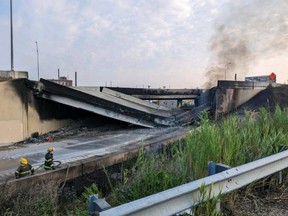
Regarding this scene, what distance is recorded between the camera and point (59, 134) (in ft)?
53.8

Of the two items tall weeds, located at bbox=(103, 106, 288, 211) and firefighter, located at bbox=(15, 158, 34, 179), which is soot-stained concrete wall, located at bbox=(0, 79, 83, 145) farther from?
tall weeds, located at bbox=(103, 106, 288, 211)

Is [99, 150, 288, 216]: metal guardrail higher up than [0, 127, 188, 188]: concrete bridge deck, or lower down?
higher up

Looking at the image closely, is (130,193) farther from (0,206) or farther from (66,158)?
(66,158)

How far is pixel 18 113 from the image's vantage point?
15.1 metres

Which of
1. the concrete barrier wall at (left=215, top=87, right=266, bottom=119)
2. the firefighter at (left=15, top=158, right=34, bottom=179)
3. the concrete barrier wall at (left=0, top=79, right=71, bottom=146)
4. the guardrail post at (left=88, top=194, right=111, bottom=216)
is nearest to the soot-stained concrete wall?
the concrete barrier wall at (left=0, top=79, right=71, bottom=146)

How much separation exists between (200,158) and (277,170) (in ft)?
3.63

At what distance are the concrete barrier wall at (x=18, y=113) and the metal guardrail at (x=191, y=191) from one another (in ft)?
42.7

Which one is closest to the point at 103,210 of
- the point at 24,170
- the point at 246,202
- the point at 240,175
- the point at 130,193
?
the point at 130,193

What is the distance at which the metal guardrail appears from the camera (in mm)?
2350

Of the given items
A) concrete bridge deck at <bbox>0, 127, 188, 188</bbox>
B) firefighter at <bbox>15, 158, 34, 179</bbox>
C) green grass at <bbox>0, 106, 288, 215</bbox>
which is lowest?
concrete bridge deck at <bbox>0, 127, 188, 188</bbox>

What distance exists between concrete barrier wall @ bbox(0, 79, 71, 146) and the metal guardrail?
1302cm

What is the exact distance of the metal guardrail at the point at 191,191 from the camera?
2.35 m

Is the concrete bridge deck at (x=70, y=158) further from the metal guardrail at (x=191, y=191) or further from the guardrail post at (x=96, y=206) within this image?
the guardrail post at (x=96, y=206)

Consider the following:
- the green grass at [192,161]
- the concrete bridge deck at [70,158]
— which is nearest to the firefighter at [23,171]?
the concrete bridge deck at [70,158]
